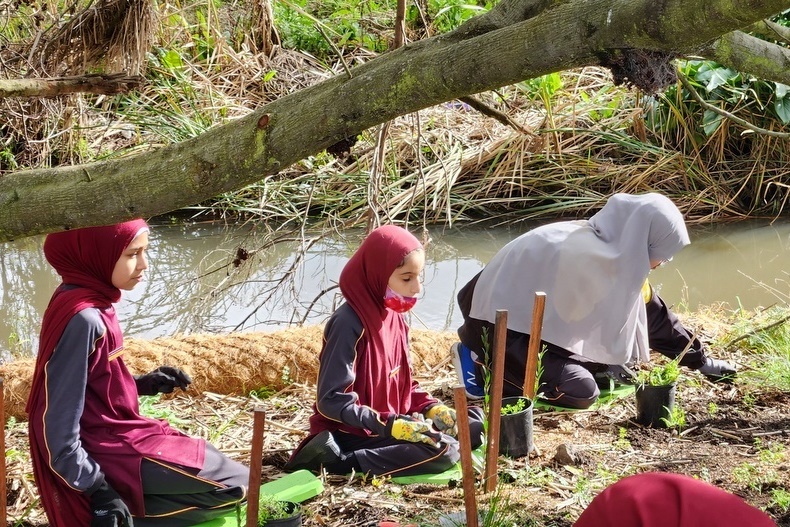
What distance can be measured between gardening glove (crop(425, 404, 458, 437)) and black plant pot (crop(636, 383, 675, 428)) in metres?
0.81

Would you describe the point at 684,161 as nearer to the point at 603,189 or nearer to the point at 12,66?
the point at 603,189

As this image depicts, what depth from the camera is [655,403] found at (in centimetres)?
358

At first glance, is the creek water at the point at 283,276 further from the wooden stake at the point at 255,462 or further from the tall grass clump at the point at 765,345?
the wooden stake at the point at 255,462

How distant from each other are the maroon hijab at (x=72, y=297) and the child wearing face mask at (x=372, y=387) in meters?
0.80

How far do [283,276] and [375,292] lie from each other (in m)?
2.15

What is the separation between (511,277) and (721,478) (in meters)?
1.41

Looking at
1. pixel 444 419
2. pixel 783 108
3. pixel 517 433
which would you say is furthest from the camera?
pixel 783 108

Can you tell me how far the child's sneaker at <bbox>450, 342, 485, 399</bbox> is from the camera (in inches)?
161

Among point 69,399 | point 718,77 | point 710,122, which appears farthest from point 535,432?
point 718,77

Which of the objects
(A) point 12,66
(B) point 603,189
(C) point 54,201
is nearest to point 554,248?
(C) point 54,201

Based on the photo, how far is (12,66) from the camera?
17.0 feet

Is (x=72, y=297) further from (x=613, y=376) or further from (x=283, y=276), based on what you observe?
(x=283, y=276)

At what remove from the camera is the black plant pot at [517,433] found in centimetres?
315

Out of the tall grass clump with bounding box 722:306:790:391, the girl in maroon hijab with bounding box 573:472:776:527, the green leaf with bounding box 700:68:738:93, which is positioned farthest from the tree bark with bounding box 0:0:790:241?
the green leaf with bounding box 700:68:738:93
